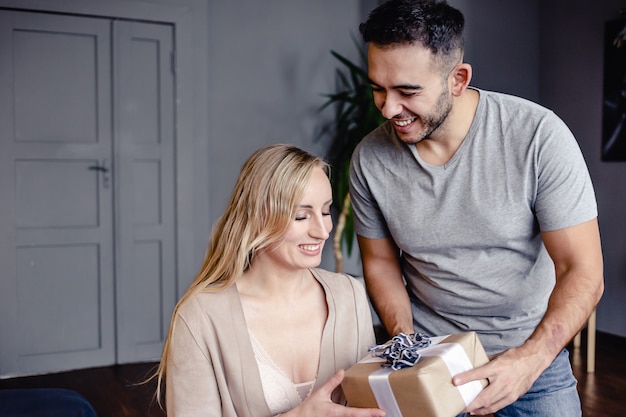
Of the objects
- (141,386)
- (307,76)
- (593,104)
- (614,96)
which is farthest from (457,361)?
(593,104)

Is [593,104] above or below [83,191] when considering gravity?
above

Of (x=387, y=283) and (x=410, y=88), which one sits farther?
(x=387, y=283)

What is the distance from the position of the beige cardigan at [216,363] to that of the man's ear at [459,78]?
0.65 meters


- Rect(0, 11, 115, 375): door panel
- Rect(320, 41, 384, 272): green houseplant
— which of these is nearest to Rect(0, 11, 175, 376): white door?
Rect(0, 11, 115, 375): door panel

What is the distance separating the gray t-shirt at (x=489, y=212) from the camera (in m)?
1.64

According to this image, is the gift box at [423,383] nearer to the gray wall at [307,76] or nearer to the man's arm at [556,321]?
the man's arm at [556,321]

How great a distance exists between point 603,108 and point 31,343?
13.4ft

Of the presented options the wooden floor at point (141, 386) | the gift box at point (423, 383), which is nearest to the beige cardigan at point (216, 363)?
the gift box at point (423, 383)

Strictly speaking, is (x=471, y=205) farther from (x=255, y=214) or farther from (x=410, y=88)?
(x=255, y=214)

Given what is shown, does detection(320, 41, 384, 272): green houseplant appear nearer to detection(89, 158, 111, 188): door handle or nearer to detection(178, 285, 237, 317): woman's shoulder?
detection(89, 158, 111, 188): door handle

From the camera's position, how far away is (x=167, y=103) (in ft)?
15.0

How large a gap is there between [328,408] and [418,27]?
85cm

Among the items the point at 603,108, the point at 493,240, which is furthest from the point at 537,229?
the point at 603,108

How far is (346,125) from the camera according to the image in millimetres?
4875
